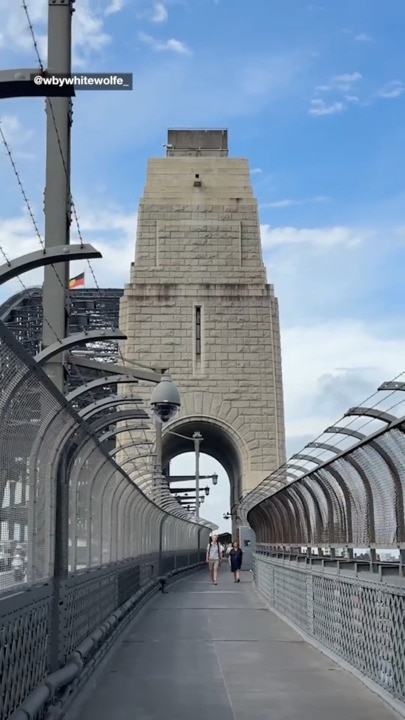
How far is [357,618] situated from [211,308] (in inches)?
1674

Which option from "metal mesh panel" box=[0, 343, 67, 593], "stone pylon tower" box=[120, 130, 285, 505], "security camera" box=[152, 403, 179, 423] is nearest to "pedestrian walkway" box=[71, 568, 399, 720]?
"metal mesh panel" box=[0, 343, 67, 593]

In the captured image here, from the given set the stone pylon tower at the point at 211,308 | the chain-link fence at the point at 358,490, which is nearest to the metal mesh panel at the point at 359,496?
the chain-link fence at the point at 358,490

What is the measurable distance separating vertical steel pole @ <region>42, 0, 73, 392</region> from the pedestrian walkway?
3.00 metres

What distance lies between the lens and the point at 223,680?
26.2ft

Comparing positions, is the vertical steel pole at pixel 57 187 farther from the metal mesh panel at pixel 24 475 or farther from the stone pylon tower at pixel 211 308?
the stone pylon tower at pixel 211 308

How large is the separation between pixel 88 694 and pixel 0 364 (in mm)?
3763

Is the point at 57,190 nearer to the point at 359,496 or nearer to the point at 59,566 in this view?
the point at 59,566

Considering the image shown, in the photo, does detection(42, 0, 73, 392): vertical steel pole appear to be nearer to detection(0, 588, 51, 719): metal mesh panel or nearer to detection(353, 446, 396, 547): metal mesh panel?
detection(353, 446, 396, 547): metal mesh panel

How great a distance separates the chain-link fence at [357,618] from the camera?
665cm

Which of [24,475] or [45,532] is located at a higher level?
[24,475]

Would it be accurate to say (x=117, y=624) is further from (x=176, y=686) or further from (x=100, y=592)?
(x=176, y=686)

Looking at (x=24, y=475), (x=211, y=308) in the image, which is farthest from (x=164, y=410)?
(x=211, y=308)

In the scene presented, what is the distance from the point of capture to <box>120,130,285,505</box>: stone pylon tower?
1932 inches

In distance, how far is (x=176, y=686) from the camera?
7.73m
